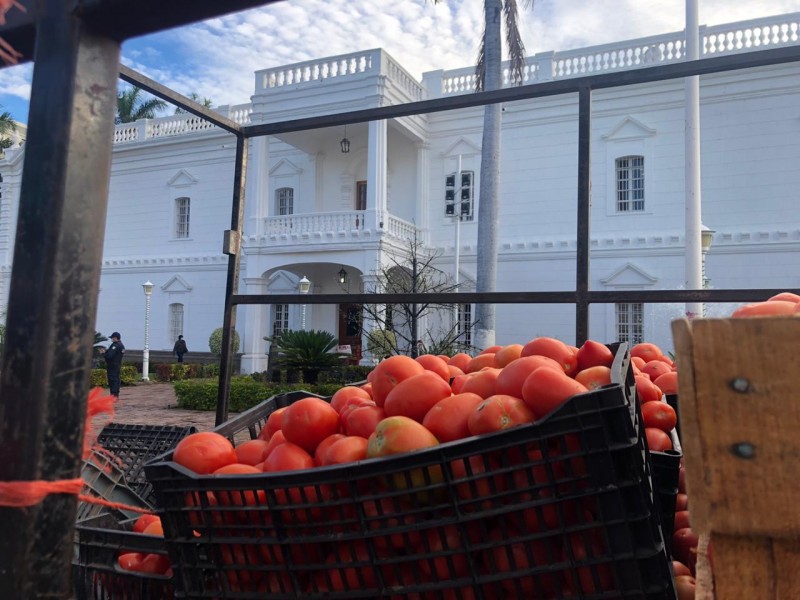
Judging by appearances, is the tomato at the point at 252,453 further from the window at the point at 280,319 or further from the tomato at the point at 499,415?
the window at the point at 280,319

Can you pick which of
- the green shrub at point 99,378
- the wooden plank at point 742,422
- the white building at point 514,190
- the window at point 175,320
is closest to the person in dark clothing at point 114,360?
the green shrub at point 99,378

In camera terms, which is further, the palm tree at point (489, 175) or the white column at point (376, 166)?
the white column at point (376, 166)

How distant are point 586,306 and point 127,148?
2421 centimetres

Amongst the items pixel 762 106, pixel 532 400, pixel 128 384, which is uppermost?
pixel 762 106

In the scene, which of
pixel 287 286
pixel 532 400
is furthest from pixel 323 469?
pixel 287 286

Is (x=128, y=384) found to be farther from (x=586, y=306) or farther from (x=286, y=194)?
(x=586, y=306)

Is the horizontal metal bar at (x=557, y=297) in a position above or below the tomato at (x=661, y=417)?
above

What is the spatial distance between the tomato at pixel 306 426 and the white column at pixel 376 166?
52.3 ft

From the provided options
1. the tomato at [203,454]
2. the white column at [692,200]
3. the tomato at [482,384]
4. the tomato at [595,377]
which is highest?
the white column at [692,200]

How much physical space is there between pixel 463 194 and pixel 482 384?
17.8 meters

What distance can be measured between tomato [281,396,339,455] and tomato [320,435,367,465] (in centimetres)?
16

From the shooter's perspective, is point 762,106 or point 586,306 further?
point 762,106

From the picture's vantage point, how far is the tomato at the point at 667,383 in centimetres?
198

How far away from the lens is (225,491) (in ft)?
4.12
